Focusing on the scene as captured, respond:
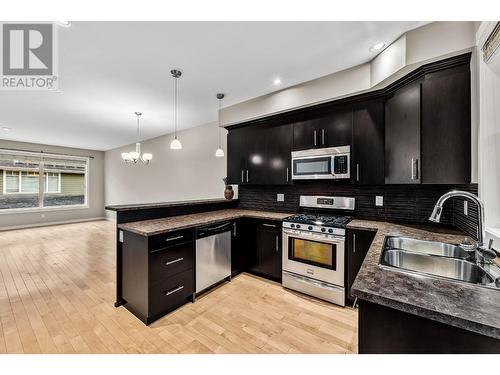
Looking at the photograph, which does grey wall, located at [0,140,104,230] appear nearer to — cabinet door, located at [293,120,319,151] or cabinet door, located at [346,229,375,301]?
cabinet door, located at [293,120,319,151]

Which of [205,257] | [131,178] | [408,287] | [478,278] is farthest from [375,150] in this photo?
[131,178]

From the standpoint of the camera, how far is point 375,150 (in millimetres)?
2361

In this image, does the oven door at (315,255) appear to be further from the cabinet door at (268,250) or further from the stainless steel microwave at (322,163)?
the stainless steel microwave at (322,163)

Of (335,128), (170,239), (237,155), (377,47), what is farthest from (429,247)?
(237,155)

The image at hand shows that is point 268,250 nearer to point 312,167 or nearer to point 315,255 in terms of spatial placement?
point 315,255

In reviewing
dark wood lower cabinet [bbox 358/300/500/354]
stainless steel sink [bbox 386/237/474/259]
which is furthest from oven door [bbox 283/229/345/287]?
dark wood lower cabinet [bbox 358/300/500/354]

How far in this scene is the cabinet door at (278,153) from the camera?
A: 2.98 meters

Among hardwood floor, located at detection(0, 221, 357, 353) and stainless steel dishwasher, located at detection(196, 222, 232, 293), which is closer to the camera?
hardwood floor, located at detection(0, 221, 357, 353)

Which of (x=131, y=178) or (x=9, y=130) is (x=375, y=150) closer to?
(x=131, y=178)

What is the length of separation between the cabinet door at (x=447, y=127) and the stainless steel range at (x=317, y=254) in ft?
3.23

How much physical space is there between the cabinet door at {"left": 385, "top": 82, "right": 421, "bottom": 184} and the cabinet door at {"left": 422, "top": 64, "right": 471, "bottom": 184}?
7cm

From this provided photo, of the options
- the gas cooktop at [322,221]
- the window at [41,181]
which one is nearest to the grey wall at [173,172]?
the window at [41,181]

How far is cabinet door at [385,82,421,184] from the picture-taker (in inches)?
76.5
